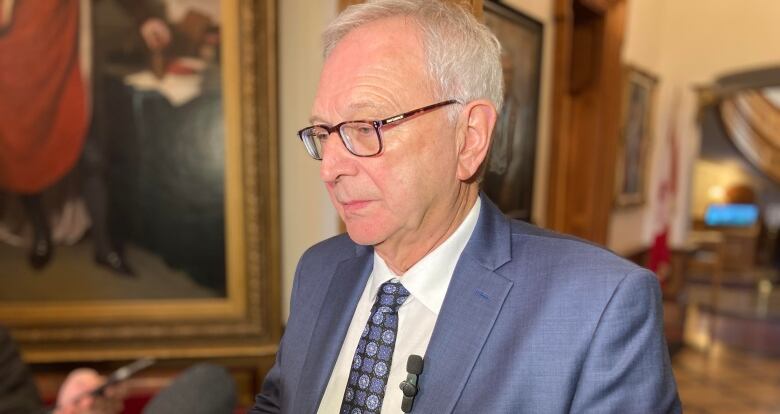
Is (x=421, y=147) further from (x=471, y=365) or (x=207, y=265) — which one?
(x=207, y=265)

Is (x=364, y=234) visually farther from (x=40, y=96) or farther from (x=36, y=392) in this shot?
(x=40, y=96)

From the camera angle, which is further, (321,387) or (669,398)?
(321,387)

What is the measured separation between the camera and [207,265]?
8.04ft

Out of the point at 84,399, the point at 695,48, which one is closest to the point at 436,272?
the point at 84,399

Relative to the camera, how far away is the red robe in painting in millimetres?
2223

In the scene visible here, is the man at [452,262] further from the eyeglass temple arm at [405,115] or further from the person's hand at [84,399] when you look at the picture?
the person's hand at [84,399]

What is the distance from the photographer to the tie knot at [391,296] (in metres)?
1.19

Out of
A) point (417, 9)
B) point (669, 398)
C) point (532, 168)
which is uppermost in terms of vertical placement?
point (417, 9)

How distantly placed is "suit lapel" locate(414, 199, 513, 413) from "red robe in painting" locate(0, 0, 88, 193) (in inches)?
78.4

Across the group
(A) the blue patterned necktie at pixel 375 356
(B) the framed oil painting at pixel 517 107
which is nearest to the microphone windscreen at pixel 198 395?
(A) the blue patterned necktie at pixel 375 356

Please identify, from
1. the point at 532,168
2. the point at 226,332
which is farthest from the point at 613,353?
the point at 532,168

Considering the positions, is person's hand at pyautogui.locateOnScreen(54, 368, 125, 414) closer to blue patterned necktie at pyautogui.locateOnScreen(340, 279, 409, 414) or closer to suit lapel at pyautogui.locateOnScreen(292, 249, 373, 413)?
suit lapel at pyautogui.locateOnScreen(292, 249, 373, 413)

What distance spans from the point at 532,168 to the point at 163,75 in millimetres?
1972

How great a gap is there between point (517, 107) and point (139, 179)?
1828 millimetres
